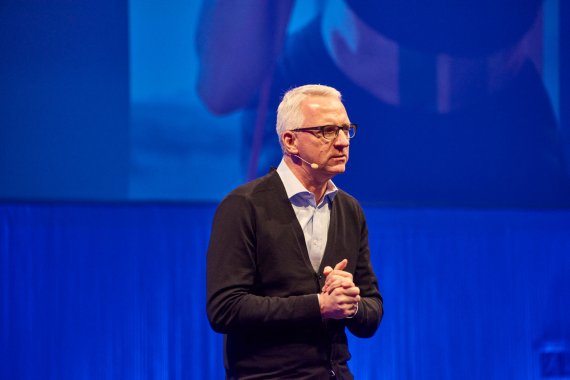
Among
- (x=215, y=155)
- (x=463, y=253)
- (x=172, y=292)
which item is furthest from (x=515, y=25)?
(x=172, y=292)

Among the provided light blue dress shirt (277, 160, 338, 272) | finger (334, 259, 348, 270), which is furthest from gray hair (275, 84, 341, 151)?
finger (334, 259, 348, 270)

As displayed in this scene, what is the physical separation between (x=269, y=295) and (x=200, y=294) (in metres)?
1.62

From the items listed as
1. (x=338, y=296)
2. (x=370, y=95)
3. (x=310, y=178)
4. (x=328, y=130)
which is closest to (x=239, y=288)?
(x=338, y=296)

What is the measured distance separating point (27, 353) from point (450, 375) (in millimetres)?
2036

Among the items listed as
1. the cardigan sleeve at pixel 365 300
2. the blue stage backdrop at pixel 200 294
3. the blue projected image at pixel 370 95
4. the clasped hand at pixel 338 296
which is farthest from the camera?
the blue projected image at pixel 370 95

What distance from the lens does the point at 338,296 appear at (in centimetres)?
155

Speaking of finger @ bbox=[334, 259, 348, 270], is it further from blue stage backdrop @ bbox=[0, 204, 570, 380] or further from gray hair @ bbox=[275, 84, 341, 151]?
blue stage backdrop @ bbox=[0, 204, 570, 380]

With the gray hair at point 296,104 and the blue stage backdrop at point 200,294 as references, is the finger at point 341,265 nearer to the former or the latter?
the gray hair at point 296,104

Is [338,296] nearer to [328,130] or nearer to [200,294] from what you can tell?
[328,130]

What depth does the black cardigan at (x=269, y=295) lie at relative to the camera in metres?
1.57

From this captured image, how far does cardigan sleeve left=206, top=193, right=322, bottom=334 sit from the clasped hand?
2 cm

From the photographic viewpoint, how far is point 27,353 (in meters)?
3.04

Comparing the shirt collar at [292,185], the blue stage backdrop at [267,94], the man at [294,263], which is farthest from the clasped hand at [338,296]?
the blue stage backdrop at [267,94]

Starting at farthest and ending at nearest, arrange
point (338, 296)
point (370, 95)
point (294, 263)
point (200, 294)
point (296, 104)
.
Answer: point (370, 95), point (200, 294), point (296, 104), point (294, 263), point (338, 296)
